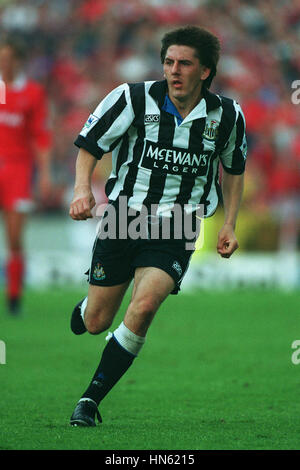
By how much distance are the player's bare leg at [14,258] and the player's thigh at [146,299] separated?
5585mm

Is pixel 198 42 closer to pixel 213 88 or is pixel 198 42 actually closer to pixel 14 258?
pixel 14 258

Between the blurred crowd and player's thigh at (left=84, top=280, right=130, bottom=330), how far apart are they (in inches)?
527

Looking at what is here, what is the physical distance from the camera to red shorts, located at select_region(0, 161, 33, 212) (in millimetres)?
11273

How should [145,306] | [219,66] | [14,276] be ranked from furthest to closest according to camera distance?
[219,66] → [14,276] → [145,306]

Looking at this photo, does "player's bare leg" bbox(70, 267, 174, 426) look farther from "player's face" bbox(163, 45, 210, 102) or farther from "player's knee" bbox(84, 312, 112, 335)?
"player's face" bbox(163, 45, 210, 102)

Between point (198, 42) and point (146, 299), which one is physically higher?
point (198, 42)

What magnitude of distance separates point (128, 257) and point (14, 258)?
219 inches

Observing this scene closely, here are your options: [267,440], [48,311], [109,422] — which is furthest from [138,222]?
[48,311]

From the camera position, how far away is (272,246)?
20812mm

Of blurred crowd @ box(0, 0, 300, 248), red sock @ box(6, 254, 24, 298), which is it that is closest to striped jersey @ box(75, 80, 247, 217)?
red sock @ box(6, 254, 24, 298)

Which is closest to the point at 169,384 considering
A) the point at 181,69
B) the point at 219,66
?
the point at 181,69

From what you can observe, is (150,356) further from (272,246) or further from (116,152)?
(272,246)

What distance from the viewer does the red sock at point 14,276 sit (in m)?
11.1

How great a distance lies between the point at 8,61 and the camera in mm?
10867
